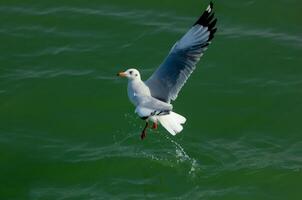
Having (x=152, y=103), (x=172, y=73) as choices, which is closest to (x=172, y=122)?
(x=152, y=103)

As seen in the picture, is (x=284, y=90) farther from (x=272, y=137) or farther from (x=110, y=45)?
(x=110, y=45)

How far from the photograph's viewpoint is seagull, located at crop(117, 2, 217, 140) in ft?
28.3

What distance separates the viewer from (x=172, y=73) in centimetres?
902

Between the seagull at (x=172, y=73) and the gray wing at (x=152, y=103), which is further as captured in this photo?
the seagull at (x=172, y=73)

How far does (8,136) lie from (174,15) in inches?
136

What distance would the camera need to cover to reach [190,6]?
40.7ft

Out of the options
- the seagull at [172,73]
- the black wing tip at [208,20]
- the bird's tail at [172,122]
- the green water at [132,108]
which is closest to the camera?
the bird's tail at [172,122]

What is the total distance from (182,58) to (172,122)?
0.88 m

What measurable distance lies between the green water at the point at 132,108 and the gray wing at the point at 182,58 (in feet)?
4.03

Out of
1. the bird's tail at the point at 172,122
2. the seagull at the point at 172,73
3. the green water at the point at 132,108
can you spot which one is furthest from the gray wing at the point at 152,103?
the green water at the point at 132,108

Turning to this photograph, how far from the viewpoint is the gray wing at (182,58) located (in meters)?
8.86

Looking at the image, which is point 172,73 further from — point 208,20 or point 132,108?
point 132,108

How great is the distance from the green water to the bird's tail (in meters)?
1.22

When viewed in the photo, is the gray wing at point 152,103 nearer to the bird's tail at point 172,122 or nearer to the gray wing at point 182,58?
the bird's tail at point 172,122
